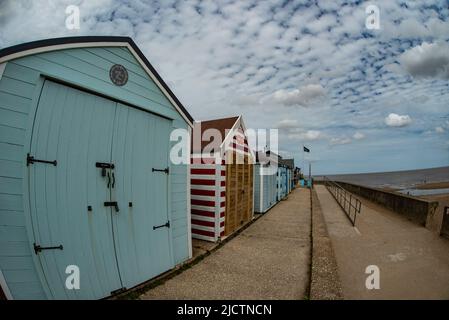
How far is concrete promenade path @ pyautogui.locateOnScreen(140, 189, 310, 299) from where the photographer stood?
4465 mm

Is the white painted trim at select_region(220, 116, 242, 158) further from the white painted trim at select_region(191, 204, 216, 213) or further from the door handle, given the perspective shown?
the door handle

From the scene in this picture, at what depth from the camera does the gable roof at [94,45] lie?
314 cm

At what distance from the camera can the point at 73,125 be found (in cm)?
379

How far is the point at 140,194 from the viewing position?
4.92 metres

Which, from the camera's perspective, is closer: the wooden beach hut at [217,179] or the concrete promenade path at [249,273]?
the concrete promenade path at [249,273]

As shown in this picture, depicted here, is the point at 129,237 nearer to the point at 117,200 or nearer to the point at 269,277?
the point at 117,200

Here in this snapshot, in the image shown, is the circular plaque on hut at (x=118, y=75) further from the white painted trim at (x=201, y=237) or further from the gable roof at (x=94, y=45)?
the white painted trim at (x=201, y=237)

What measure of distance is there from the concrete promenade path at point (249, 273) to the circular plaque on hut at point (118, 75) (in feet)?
13.5

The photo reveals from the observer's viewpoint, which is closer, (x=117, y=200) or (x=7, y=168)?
(x=7, y=168)

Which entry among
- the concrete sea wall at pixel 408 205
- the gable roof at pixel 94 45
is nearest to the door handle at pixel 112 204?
the gable roof at pixel 94 45

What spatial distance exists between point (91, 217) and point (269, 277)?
3876 mm

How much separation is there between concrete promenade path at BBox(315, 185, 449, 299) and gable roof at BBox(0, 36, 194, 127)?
219 inches

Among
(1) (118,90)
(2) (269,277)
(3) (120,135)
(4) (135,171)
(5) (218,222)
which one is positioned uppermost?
(1) (118,90)
